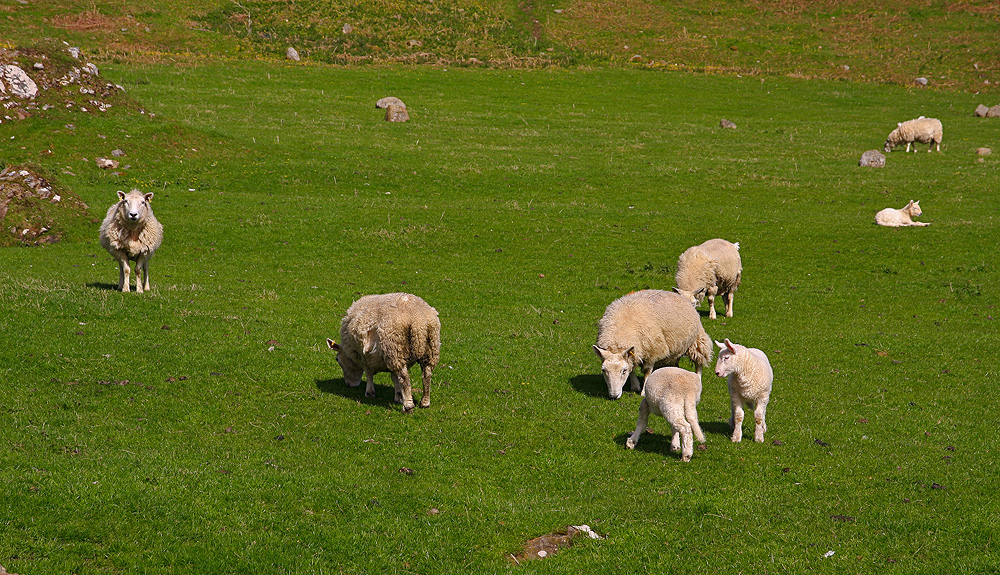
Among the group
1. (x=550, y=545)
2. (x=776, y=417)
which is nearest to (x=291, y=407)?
(x=550, y=545)

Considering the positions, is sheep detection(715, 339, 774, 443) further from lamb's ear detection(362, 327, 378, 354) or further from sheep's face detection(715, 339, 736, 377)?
lamb's ear detection(362, 327, 378, 354)

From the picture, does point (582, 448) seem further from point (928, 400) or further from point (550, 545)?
point (928, 400)

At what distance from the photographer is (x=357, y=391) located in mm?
13969

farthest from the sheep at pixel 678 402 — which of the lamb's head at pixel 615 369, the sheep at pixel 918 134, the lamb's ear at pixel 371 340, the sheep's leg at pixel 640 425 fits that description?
the sheep at pixel 918 134

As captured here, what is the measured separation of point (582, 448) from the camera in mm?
11859

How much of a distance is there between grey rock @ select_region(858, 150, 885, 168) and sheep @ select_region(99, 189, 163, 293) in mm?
33039

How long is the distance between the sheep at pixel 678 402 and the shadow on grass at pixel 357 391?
14.6 feet

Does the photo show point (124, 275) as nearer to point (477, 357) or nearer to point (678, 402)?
point (477, 357)

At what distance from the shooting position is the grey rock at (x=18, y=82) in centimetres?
3556

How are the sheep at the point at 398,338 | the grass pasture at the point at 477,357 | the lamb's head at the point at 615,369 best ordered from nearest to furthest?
the grass pasture at the point at 477,357
the sheep at the point at 398,338
the lamb's head at the point at 615,369

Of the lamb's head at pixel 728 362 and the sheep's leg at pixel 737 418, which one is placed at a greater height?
the lamb's head at pixel 728 362

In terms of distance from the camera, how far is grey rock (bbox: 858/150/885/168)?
38.5 metres

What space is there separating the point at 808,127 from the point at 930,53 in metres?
25.3

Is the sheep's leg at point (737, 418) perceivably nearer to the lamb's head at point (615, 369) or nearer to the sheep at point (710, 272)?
the lamb's head at point (615, 369)
